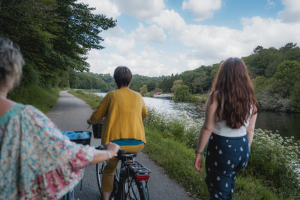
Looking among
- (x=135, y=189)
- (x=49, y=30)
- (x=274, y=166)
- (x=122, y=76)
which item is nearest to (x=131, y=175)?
(x=135, y=189)

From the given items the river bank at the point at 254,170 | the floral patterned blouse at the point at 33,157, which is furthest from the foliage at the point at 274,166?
the floral patterned blouse at the point at 33,157

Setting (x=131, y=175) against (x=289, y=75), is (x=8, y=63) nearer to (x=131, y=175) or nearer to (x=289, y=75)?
(x=131, y=175)

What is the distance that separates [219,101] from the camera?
1935 millimetres

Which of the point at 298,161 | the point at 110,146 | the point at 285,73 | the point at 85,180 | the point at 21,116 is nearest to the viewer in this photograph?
the point at 21,116

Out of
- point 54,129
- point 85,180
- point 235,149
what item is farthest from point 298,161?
point 54,129

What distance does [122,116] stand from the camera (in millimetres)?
2117

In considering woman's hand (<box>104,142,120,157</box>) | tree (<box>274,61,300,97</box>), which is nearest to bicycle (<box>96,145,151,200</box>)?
woman's hand (<box>104,142,120,157</box>)

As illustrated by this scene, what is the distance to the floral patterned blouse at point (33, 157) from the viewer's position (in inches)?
38.0

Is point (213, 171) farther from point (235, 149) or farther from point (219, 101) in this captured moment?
point (219, 101)

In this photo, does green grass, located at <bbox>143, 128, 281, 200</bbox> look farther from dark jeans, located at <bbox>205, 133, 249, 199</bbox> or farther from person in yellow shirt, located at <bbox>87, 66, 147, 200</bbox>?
person in yellow shirt, located at <bbox>87, 66, 147, 200</bbox>

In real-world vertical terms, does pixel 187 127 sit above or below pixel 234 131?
below

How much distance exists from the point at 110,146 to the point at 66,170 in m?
0.36

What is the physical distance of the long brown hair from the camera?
1.90m

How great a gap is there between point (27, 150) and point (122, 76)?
1.37m
